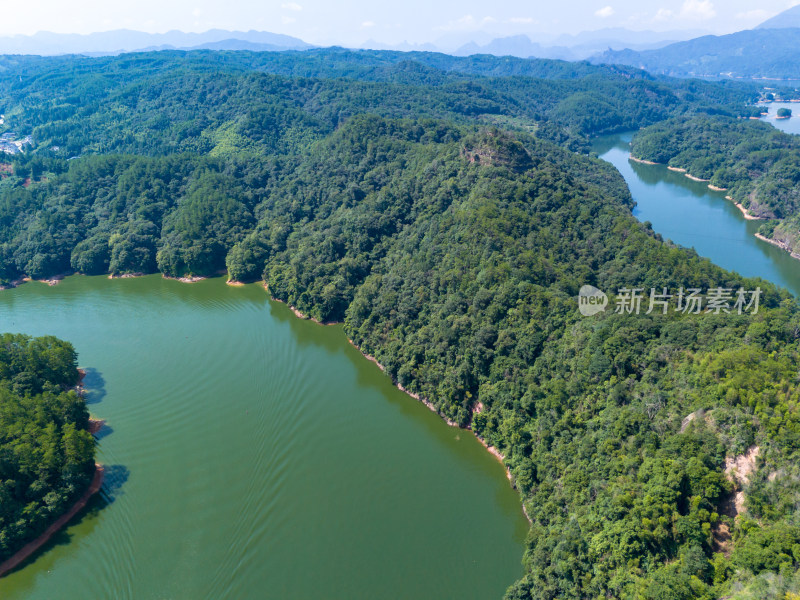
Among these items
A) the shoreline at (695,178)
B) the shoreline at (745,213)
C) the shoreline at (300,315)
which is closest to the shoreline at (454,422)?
the shoreline at (300,315)

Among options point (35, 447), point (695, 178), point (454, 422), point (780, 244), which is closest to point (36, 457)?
point (35, 447)

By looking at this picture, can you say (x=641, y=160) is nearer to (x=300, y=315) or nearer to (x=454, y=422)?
(x=300, y=315)

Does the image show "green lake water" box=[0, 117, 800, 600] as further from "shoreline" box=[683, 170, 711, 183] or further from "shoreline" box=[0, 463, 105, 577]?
"shoreline" box=[683, 170, 711, 183]

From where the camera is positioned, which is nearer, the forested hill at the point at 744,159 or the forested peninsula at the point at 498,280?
the forested peninsula at the point at 498,280

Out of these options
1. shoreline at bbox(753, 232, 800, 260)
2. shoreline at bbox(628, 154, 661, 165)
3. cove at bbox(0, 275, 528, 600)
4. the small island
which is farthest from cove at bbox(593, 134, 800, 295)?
the small island

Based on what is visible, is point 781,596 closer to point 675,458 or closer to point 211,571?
point 675,458

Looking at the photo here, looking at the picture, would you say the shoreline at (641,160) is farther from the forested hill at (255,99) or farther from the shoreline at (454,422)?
the shoreline at (454,422)

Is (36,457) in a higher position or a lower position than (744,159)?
lower
